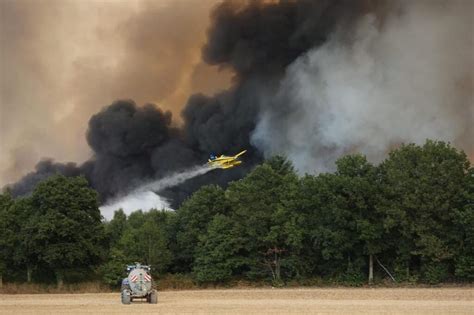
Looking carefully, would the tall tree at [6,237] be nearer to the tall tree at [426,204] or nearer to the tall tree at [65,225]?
the tall tree at [65,225]

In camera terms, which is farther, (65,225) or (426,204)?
(65,225)

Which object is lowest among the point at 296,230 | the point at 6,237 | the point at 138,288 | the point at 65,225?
the point at 138,288

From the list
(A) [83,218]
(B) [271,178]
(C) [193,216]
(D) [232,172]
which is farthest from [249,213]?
(D) [232,172]

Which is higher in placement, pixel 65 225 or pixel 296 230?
pixel 65 225

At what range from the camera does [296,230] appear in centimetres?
8119

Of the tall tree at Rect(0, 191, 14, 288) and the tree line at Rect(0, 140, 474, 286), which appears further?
the tall tree at Rect(0, 191, 14, 288)

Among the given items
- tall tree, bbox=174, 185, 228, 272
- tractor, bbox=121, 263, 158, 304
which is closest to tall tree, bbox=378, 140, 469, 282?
tall tree, bbox=174, 185, 228, 272

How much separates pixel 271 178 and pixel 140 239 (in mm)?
17840

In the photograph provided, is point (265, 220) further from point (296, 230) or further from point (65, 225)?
point (65, 225)

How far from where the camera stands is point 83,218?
83938mm

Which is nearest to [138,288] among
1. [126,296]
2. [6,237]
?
[126,296]

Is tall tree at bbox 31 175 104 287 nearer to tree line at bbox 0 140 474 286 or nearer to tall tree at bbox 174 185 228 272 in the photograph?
tree line at bbox 0 140 474 286

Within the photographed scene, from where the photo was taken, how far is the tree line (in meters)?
74.6

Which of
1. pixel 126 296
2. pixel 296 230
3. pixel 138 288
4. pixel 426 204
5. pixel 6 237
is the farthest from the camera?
pixel 6 237
